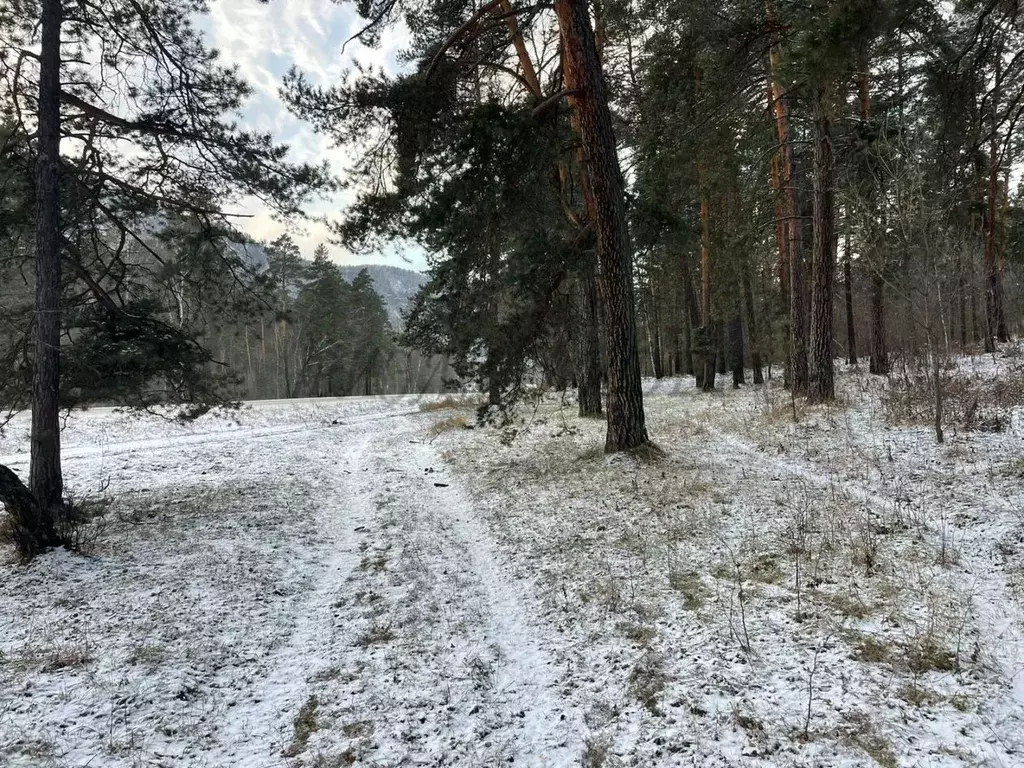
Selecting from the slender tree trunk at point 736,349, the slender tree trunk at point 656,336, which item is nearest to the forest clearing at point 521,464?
the slender tree trunk at point 736,349

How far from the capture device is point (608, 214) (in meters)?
8.03

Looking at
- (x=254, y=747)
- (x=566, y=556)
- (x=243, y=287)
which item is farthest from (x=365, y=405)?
(x=254, y=747)

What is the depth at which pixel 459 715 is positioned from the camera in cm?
318

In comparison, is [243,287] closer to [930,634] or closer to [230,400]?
[230,400]

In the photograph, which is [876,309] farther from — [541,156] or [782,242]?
[541,156]

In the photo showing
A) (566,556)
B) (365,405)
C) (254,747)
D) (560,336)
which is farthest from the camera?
(365,405)

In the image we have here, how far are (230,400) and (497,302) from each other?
493 cm

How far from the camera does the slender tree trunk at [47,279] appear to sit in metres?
6.21

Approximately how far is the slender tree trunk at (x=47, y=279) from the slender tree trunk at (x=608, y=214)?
22.8ft

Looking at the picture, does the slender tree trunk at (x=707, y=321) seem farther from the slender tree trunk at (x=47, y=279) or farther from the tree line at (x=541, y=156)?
the slender tree trunk at (x=47, y=279)

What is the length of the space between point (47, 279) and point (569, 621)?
24.0ft

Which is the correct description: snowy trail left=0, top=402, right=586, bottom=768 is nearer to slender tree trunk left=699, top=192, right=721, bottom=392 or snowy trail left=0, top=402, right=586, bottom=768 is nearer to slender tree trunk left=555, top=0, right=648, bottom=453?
slender tree trunk left=555, top=0, right=648, bottom=453

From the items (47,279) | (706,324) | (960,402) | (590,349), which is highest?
(706,324)

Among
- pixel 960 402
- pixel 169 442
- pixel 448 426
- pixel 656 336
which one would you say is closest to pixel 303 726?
pixel 960 402
